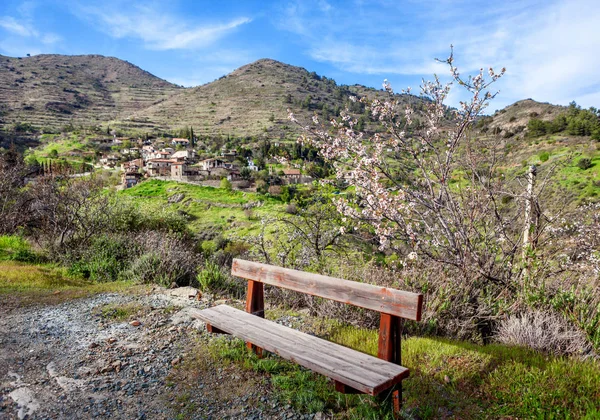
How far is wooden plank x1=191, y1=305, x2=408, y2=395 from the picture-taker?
7.11 ft

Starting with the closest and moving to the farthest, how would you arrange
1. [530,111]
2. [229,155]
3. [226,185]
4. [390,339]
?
[390,339] → [226,185] → [530,111] → [229,155]

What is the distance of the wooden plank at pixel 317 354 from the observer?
217 cm

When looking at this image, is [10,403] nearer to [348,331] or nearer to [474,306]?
[348,331]

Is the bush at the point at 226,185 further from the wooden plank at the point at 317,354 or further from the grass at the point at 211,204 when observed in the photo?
the wooden plank at the point at 317,354

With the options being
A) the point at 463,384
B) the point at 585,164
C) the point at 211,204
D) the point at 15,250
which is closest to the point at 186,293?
the point at 463,384

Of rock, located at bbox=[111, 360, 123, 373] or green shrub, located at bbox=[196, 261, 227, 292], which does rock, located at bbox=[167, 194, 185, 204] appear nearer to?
green shrub, located at bbox=[196, 261, 227, 292]

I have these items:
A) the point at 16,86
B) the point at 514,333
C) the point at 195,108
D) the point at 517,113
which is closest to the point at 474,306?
the point at 514,333

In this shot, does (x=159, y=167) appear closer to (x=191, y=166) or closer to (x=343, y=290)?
(x=191, y=166)

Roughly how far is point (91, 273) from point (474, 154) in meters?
6.53

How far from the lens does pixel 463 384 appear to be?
283cm

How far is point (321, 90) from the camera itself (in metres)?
124

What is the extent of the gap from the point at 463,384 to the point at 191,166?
52807mm

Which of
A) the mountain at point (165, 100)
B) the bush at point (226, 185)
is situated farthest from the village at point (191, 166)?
the mountain at point (165, 100)

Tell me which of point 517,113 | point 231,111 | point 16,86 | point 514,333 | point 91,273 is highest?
point 16,86
